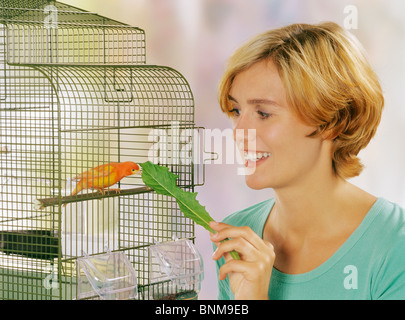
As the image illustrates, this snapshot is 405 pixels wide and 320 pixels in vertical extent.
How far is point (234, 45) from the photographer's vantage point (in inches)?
71.3

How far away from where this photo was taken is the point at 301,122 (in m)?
0.95

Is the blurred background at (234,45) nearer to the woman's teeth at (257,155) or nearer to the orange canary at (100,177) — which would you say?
the orange canary at (100,177)

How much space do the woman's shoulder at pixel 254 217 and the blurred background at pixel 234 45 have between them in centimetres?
61

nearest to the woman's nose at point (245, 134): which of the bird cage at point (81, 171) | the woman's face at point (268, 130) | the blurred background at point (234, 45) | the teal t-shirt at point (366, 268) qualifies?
the woman's face at point (268, 130)

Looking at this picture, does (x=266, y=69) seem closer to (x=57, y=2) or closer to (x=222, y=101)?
(x=222, y=101)

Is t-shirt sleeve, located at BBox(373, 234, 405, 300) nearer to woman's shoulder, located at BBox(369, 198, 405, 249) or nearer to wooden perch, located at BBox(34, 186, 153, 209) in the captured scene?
woman's shoulder, located at BBox(369, 198, 405, 249)

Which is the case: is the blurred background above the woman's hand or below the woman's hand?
above

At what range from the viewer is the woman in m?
0.92

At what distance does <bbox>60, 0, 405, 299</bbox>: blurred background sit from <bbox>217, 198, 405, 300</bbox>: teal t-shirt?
0.83 metres

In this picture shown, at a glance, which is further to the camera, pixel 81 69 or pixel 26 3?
pixel 26 3

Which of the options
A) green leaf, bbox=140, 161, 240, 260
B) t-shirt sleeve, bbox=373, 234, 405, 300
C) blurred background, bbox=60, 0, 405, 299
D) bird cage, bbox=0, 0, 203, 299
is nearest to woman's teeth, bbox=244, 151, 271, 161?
green leaf, bbox=140, 161, 240, 260

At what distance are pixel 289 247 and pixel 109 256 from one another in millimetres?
374
